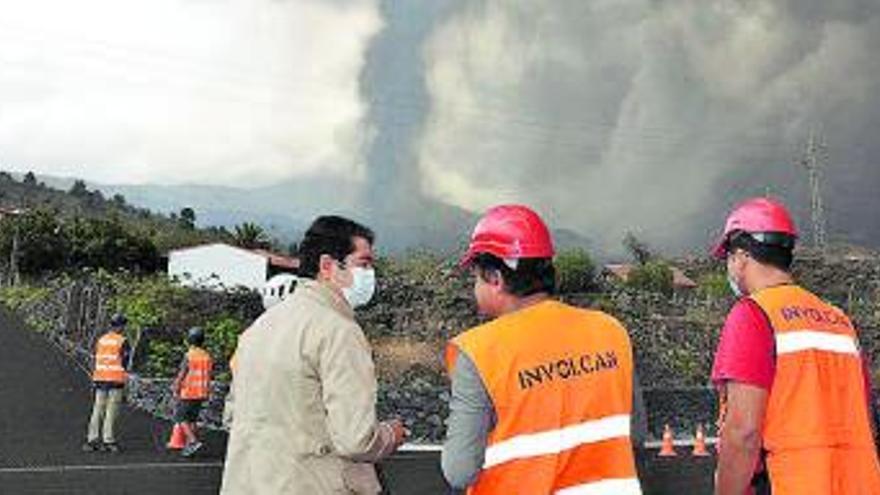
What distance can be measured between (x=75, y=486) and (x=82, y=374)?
1702 cm

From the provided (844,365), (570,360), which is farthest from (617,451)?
(844,365)

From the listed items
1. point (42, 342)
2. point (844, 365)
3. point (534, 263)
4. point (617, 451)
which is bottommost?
point (42, 342)

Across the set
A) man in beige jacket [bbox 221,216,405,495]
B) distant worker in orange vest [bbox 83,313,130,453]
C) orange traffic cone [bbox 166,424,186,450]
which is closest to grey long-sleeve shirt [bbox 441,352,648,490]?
man in beige jacket [bbox 221,216,405,495]

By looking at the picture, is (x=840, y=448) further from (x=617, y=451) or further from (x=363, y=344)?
(x=363, y=344)

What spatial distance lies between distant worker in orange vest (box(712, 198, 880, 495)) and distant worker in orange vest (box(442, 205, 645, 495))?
1.21ft

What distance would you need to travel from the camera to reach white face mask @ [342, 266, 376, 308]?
13.9 ft

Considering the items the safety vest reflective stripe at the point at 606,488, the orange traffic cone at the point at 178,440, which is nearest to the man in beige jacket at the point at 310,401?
the safety vest reflective stripe at the point at 606,488

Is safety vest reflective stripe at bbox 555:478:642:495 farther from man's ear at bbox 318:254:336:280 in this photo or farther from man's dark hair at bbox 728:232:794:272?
man's ear at bbox 318:254:336:280

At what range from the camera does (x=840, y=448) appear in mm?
3613

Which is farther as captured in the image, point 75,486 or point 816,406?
point 75,486

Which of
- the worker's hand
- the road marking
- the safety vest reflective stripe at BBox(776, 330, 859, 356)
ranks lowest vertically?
the road marking

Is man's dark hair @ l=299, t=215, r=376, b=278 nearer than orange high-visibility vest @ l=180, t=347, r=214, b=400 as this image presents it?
Yes

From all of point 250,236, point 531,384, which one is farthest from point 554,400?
point 250,236

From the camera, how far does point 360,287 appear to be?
4.41m
